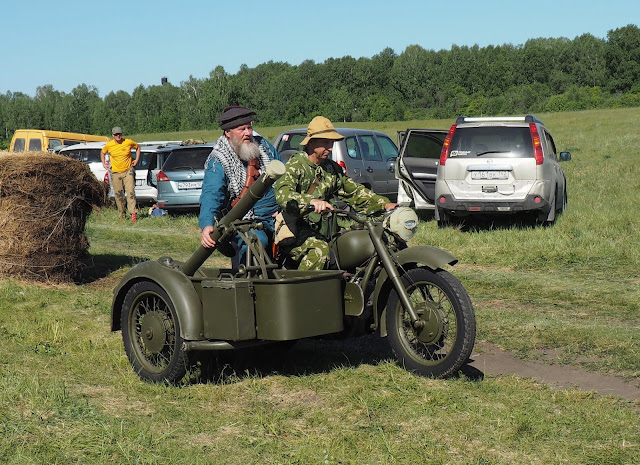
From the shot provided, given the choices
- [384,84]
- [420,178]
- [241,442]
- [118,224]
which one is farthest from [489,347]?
[384,84]

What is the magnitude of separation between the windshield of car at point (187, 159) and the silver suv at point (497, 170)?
625 cm

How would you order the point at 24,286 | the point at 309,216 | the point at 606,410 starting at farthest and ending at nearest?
the point at 24,286, the point at 309,216, the point at 606,410

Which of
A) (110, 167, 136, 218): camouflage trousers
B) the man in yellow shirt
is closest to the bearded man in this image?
(110, 167, 136, 218): camouflage trousers

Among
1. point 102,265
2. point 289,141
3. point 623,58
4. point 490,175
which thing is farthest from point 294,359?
point 623,58

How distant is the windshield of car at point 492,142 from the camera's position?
13328 millimetres

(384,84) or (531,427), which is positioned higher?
(384,84)

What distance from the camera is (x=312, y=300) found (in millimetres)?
5215

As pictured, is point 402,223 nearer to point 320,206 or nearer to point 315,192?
point 320,206

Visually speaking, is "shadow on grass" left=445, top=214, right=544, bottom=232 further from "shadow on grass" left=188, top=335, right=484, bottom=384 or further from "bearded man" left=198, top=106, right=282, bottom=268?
"bearded man" left=198, top=106, right=282, bottom=268

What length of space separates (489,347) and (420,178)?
343 inches

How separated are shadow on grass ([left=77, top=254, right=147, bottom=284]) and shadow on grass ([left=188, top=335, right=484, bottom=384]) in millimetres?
4503

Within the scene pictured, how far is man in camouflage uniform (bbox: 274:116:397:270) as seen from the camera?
563 cm

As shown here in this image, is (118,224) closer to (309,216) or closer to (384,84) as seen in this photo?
(309,216)

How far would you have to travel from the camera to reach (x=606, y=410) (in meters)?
4.84
